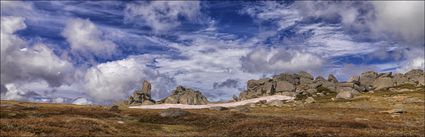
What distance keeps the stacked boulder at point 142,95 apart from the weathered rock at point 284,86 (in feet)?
167

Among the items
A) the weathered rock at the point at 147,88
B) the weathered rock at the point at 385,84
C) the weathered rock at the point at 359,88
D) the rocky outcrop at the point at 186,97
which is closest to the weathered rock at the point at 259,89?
the rocky outcrop at the point at 186,97

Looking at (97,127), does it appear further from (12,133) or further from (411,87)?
(411,87)

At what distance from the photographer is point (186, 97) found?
522 feet

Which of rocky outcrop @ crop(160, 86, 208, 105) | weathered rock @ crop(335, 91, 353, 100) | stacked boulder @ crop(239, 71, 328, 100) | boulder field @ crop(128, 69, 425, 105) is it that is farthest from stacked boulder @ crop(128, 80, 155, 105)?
weathered rock @ crop(335, 91, 353, 100)

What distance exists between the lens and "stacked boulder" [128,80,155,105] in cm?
16725

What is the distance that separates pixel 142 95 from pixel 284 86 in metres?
55.8

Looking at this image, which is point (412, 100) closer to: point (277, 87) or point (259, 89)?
point (277, 87)

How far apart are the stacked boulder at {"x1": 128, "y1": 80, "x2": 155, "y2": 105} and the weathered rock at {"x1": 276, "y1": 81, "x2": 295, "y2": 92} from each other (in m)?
50.9

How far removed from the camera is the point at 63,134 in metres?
37.1

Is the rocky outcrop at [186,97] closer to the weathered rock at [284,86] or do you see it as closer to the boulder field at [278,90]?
the boulder field at [278,90]

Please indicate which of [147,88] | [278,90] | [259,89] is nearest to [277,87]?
[278,90]

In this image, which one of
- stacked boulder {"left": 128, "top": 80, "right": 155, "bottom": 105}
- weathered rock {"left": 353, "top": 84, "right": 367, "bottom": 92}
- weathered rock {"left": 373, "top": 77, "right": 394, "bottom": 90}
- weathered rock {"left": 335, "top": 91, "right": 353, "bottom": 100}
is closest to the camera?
weathered rock {"left": 335, "top": 91, "right": 353, "bottom": 100}

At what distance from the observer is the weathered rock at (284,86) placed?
186 meters

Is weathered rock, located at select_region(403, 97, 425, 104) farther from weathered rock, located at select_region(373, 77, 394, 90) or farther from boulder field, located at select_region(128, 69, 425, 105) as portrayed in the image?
weathered rock, located at select_region(373, 77, 394, 90)
